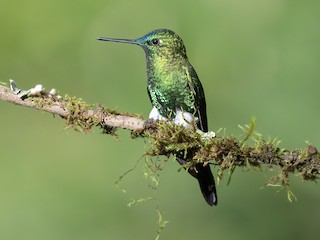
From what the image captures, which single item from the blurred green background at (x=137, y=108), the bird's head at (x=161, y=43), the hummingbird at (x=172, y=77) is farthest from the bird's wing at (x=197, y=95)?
the blurred green background at (x=137, y=108)

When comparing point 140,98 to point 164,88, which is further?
point 140,98

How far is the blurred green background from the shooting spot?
22.0 feet

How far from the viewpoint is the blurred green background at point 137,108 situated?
6.71 m

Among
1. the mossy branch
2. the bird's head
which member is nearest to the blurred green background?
the bird's head

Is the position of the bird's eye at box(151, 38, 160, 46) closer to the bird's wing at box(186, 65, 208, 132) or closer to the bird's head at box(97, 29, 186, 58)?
the bird's head at box(97, 29, 186, 58)

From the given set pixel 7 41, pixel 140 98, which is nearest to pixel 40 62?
pixel 7 41

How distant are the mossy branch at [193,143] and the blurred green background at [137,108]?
314 centimetres

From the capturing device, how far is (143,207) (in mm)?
6676

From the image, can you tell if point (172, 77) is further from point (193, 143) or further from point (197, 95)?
point (193, 143)

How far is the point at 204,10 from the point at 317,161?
546 centimetres

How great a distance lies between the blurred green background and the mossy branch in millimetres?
3142

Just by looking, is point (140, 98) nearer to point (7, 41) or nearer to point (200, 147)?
point (7, 41)

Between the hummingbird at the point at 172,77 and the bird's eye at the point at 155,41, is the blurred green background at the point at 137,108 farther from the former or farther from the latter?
the bird's eye at the point at 155,41

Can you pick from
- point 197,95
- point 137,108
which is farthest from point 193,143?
point 137,108
